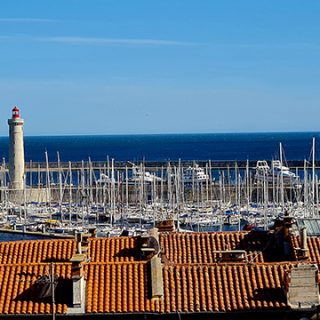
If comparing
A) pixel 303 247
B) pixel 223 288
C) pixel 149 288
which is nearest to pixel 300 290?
pixel 223 288

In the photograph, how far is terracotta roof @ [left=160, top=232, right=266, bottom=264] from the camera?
2897cm

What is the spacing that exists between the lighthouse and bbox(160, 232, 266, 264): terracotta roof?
233 feet

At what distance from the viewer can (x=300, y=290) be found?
76.1ft

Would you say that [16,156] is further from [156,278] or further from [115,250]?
[156,278]

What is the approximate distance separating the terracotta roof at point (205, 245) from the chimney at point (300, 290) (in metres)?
5.26

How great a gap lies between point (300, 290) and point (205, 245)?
6822 mm

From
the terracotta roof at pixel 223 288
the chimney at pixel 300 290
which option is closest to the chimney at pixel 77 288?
the terracotta roof at pixel 223 288

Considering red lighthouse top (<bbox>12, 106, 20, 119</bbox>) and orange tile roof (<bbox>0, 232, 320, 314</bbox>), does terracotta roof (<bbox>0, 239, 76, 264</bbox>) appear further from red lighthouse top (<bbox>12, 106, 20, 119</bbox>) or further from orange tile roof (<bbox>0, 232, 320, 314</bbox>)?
red lighthouse top (<bbox>12, 106, 20, 119</bbox>)

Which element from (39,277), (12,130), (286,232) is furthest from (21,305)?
(12,130)

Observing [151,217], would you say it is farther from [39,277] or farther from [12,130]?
[39,277]

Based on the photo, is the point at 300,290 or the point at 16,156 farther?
the point at 16,156

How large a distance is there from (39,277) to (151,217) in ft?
189

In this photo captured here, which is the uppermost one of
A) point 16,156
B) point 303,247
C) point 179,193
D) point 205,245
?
point 16,156

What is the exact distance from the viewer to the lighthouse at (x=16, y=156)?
100938 millimetres
